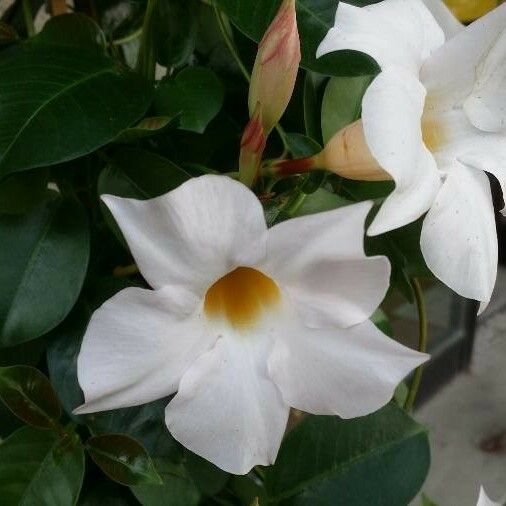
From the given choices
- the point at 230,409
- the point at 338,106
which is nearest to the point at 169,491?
the point at 230,409

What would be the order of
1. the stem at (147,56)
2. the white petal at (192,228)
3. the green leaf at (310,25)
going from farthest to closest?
the stem at (147,56), the green leaf at (310,25), the white petal at (192,228)

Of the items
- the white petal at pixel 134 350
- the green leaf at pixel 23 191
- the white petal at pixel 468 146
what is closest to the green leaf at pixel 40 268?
the green leaf at pixel 23 191

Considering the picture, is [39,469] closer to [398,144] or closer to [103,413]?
[103,413]

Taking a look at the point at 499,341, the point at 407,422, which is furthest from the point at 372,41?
the point at 499,341

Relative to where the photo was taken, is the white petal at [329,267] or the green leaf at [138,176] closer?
the white petal at [329,267]

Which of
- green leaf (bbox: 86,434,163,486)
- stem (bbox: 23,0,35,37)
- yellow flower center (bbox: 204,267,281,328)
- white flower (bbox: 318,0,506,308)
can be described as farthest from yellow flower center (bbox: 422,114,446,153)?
stem (bbox: 23,0,35,37)

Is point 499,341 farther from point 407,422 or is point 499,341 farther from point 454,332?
point 407,422

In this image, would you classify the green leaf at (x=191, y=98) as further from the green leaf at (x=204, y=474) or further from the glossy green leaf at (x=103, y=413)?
the green leaf at (x=204, y=474)
